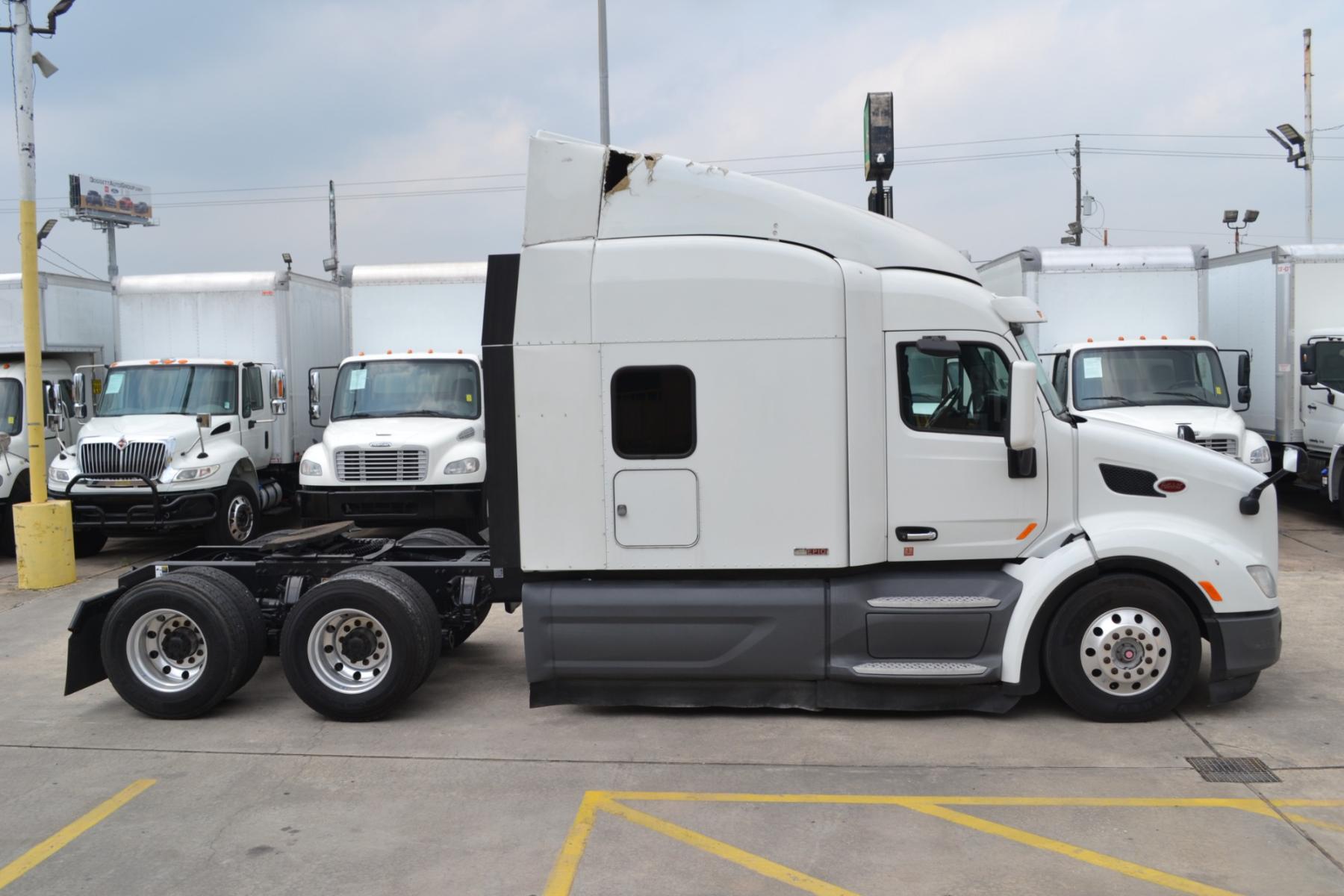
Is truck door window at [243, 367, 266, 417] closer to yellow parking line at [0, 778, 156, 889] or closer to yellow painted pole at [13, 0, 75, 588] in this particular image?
yellow painted pole at [13, 0, 75, 588]

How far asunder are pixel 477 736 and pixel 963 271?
4.27m

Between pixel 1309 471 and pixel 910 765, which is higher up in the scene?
pixel 1309 471

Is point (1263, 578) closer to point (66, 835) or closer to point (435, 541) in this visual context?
point (435, 541)

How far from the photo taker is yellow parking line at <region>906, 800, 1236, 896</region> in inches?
182

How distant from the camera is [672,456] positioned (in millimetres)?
6754

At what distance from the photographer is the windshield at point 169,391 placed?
563 inches

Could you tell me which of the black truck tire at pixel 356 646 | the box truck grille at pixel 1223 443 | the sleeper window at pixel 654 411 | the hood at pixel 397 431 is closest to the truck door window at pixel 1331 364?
the box truck grille at pixel 1223 443

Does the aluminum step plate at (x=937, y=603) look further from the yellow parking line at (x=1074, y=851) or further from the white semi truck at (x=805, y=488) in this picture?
the yellow parking line at (x=1074, y=851)

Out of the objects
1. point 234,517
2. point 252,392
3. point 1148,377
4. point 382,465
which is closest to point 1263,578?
point 1148,377

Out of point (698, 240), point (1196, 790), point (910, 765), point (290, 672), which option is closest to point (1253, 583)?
point (1196, 790)

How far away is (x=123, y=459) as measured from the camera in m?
13.3

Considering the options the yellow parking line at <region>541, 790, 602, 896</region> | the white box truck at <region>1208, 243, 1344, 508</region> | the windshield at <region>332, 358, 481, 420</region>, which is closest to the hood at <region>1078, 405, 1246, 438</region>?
the white box truck at <region>1208, 243, 1344, 508</region>

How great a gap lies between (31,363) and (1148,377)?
12738 mm

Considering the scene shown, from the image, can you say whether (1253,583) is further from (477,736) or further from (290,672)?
(290,672)
